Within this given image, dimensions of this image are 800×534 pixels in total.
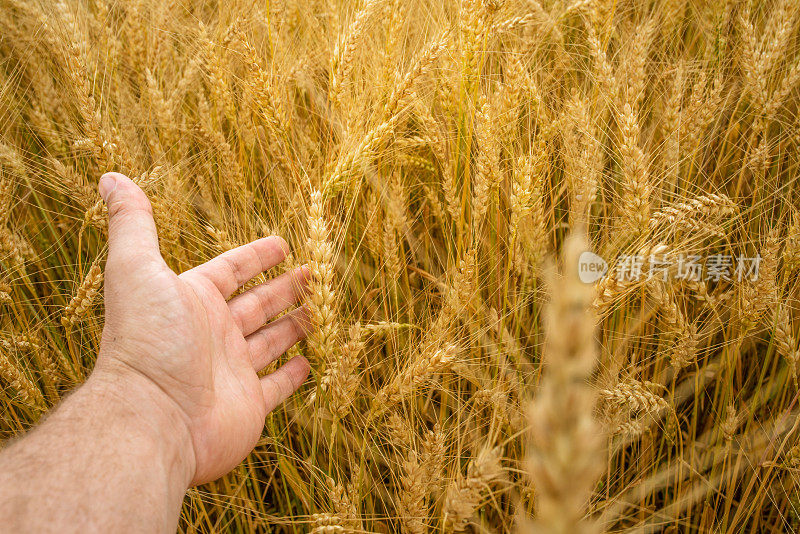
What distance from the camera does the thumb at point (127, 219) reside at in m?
1.21

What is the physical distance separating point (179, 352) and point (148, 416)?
15 centimetres

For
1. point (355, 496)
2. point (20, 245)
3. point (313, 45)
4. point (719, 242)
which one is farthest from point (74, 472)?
point (719, 242)

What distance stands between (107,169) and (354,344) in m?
0.87

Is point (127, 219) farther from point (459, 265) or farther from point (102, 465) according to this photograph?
point (459, 265)

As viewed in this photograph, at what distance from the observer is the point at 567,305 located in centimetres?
47

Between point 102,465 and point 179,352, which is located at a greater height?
point 179,352

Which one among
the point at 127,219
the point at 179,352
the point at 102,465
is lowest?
the point at 102,465

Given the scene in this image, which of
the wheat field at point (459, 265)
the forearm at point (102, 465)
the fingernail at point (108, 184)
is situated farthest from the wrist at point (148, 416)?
the fingernail at point (108, 184)

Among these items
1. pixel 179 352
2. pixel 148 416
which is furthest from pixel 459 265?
pixel 148 416

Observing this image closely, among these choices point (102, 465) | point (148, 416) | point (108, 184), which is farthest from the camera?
point (108, 184)

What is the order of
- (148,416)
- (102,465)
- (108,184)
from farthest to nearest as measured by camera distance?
(108,184) < (148,416) < (102,465)

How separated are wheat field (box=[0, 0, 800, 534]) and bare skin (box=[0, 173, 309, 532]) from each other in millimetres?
126

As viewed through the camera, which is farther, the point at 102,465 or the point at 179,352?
the point at 179,352

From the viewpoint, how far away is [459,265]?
1283 millimetres
